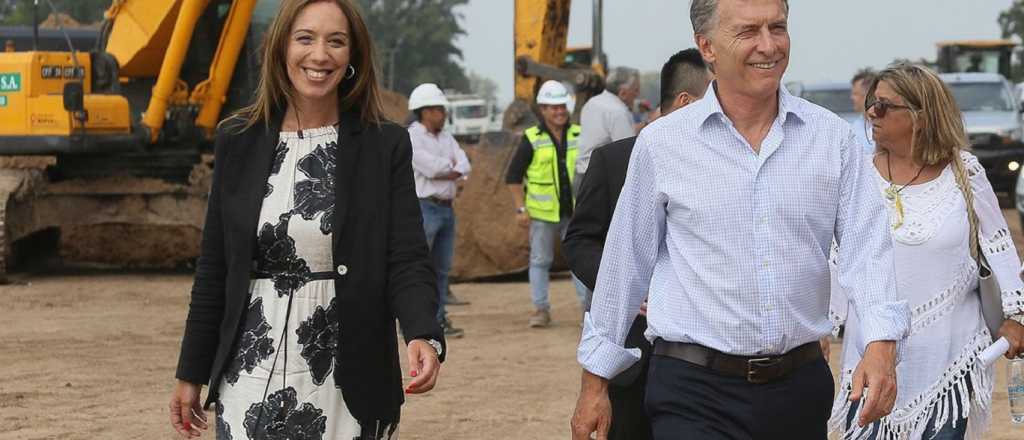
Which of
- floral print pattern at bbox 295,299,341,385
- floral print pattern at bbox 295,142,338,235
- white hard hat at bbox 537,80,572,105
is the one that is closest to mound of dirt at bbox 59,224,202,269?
white hard hat at bbox 537,80,572,105

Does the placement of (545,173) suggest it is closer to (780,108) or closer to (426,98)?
(426,98)

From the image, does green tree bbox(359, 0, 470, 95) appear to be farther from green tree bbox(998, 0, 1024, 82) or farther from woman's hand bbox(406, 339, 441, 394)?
woman's hand bbox(406, 339, 441, 394)

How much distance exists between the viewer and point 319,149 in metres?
4.51

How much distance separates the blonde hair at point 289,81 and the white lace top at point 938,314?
172 centimetres

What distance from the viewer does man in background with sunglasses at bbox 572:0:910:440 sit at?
4.19 m

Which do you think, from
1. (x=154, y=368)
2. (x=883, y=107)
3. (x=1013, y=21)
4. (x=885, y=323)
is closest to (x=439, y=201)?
(x=154, y=368)

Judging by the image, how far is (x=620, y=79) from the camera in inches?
520

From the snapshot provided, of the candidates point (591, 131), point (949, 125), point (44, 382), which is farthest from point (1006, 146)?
point (949, 125)

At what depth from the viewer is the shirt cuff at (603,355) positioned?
14.4 ft

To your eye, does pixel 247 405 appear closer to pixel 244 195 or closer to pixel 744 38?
pixel 244 195

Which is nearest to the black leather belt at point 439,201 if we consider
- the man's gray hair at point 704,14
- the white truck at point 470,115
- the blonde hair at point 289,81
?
the blonde hair at point 289,81

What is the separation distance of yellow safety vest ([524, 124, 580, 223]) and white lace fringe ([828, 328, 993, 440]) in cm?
719

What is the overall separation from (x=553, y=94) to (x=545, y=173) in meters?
0.58

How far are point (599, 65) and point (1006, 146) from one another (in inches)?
385
